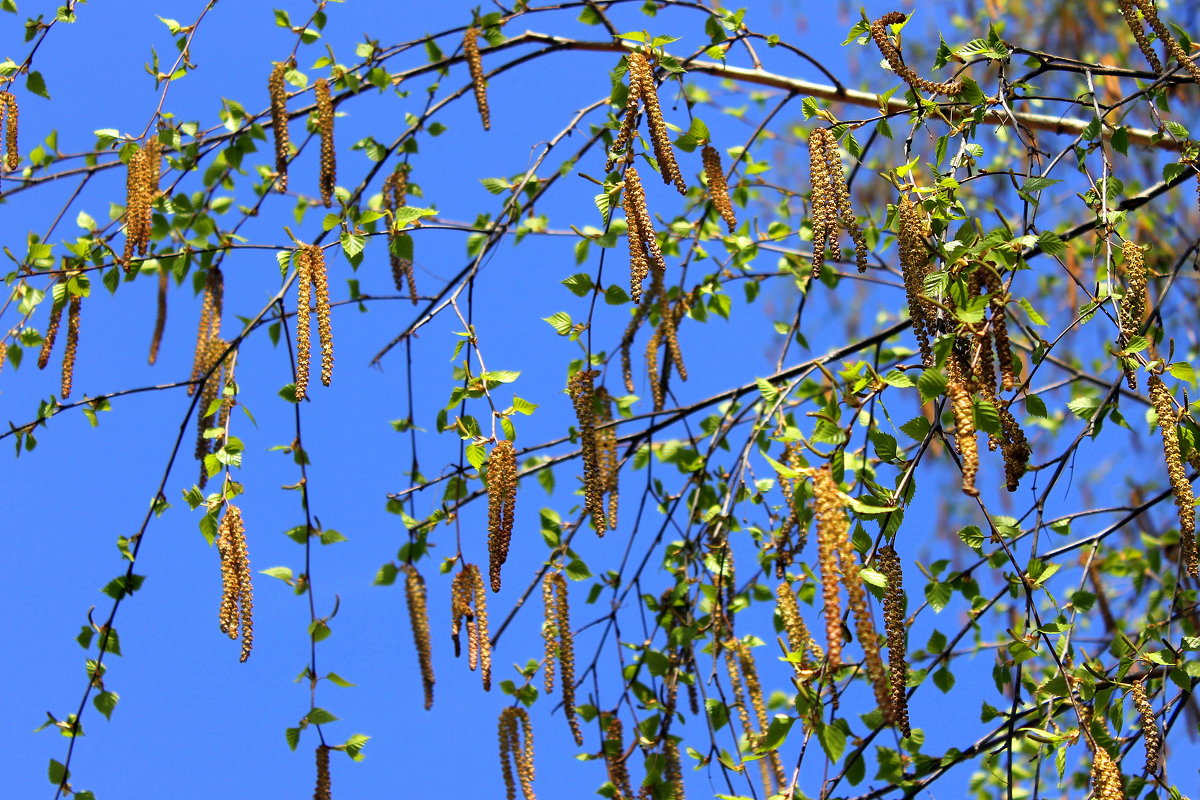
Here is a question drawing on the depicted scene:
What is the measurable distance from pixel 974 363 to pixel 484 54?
7.82 ft

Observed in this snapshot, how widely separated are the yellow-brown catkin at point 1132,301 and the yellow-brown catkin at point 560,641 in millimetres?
1594

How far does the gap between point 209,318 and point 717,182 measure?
1555 millimetres

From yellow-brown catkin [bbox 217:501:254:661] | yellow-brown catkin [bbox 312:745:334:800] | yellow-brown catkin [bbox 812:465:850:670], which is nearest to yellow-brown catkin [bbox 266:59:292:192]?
yellow-brown catkin [bbox 217:501:254:661]

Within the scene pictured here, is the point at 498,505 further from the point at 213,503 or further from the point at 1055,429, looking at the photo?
the point at 1055,429

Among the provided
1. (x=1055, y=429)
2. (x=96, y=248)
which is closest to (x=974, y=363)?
(x=96, y=248)

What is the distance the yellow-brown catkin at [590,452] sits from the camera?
2.85 metres

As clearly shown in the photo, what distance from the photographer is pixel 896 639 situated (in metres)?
2.16

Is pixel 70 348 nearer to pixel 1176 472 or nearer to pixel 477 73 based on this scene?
pixel 477 73

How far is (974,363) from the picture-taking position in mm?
2225

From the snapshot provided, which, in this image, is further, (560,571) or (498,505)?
(560,571)

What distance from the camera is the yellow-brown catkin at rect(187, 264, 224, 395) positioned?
3.58 m

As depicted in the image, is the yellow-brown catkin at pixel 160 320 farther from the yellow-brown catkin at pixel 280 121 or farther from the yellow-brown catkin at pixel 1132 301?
the yellow-brown catkin at pixel 1132 301

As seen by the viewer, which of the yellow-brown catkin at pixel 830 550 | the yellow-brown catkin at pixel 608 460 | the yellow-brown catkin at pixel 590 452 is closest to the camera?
the yellow-brown catkin at pixel 830 550

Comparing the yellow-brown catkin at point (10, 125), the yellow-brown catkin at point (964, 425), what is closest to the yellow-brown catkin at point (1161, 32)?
the yellow-brown catkin at point (964, 425)
